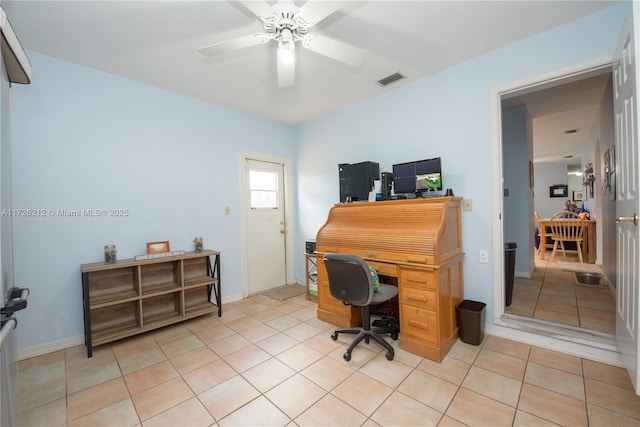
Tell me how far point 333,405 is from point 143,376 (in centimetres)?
144

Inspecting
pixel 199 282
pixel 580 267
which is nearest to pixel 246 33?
pixel 199 282

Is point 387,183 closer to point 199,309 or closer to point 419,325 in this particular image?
point 419,325

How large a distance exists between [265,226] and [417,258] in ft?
8.10

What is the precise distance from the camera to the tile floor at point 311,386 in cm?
156

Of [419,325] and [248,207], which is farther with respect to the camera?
[248,207]

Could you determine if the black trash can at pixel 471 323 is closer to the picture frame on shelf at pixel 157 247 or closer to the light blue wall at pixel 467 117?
the light blue wall at pixel 467 117

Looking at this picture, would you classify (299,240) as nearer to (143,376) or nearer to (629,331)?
(143,376)

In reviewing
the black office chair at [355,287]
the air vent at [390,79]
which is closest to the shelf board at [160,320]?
the black office chair at [355,287]

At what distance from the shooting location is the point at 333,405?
5.46ft

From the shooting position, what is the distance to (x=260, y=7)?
1438mm

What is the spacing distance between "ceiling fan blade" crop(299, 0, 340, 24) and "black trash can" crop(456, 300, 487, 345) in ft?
8.02

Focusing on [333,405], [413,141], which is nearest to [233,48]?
[413,141]

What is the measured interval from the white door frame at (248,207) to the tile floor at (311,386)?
1.28 metres

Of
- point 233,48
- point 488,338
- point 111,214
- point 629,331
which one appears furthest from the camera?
point 111,214
